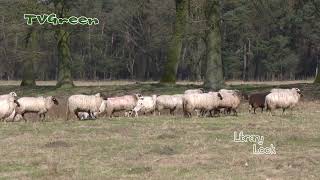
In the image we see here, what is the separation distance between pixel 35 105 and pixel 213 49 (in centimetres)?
1238

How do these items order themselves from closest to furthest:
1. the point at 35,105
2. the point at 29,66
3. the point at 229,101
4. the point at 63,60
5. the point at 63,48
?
the point at 229,101
the point at 35,105
the point at 63,48
the point at 63,60
the point at 29,66

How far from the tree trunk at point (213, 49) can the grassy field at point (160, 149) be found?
10.2 m

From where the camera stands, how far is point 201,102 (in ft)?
78.1

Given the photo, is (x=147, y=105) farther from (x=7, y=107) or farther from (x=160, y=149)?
(x=160, y=149)

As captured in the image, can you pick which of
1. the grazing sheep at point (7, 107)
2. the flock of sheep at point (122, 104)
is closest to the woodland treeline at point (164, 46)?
the flock of sheep at point (122, 104)

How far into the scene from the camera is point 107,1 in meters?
90.4

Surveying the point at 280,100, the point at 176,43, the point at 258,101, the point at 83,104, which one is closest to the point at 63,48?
the point at 176,43

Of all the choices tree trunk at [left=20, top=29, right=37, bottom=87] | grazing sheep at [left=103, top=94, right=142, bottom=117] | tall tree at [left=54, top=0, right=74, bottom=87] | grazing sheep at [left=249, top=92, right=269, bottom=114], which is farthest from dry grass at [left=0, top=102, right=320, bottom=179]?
tree trunk at [left=20, top=29, right=37, bottom=87]

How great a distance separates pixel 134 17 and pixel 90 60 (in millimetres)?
10434

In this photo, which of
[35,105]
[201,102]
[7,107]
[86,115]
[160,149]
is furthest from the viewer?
[86,115]

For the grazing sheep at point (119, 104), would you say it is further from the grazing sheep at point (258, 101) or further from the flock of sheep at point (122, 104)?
the grazing sheep at point (258, 101)

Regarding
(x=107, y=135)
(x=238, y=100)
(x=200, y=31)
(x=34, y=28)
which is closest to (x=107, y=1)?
(x=34, y=28)

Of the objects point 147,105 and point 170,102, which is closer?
point 170,102

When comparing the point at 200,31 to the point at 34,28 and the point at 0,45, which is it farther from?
the point at 0,45
